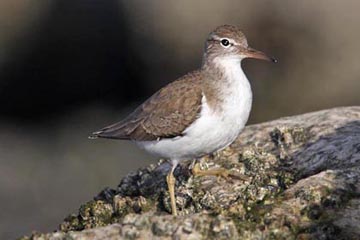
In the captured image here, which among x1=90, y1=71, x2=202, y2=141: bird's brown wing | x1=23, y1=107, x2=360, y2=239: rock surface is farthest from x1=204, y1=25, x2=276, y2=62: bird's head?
x1=23, y1=107, x2=360, y2=239: rock surface

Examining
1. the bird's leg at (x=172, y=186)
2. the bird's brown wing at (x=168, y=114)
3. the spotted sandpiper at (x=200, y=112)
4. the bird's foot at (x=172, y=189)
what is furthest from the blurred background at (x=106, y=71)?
the bird's foot at (x=172, y=189)

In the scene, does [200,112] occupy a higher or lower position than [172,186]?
higher

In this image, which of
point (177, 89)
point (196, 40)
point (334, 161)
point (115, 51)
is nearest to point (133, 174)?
point (177, 89)

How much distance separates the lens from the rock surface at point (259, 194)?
7887mm

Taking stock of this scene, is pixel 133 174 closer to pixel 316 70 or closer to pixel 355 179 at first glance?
pixel 355 179

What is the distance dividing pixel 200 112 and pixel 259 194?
162 cm

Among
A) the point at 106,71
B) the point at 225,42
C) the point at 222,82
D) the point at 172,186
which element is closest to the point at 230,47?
the point at 225,42

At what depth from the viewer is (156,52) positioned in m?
19.8

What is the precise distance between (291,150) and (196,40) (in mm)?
8431

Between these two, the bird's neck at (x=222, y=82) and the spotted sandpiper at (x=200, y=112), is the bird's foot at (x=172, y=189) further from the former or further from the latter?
the bird's neck at (x=222, y=82)

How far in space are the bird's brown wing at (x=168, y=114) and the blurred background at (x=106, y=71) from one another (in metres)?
7.44

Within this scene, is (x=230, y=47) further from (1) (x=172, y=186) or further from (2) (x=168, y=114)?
(1) (x=172, y=186)

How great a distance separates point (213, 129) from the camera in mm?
10492

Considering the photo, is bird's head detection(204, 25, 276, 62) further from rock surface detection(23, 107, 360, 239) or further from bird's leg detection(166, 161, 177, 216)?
bird's leg detection(166, 161, 177, 216)
